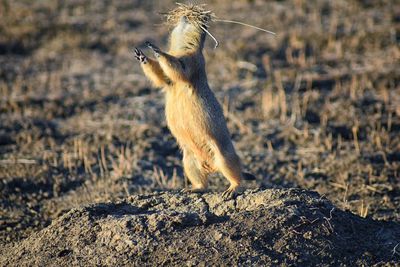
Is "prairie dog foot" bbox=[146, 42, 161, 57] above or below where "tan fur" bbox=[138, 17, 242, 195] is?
above

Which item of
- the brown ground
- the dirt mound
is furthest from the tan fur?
the brown ground

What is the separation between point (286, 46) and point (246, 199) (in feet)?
29.8

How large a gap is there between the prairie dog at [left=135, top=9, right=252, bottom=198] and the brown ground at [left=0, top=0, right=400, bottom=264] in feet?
4.19

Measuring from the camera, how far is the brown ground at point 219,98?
939cm

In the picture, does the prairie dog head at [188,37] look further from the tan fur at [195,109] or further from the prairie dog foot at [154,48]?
the prairie dog foot at [154,48]

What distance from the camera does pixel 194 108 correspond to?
735cm

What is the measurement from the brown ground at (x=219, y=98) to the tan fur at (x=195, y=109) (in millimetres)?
1286

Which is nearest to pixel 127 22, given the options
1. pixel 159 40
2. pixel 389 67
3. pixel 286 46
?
pixel 159 40

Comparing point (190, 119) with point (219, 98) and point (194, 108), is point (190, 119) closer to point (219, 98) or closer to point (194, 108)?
point (194, 108)

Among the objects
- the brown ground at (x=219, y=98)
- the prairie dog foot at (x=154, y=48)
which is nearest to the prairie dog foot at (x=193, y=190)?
the brown ground at (x=219, y=98)

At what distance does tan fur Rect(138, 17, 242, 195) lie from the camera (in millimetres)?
7328

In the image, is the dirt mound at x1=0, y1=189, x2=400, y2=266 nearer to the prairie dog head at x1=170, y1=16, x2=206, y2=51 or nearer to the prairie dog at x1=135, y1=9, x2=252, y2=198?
the prairie dog at x1=135, y1=9, x2=252, y2=198

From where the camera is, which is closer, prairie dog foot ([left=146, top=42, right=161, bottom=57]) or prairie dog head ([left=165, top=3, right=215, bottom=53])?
prairie dog foot ([left=146, top=42, right=161, bottom=57])

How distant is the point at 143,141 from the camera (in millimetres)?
10992
